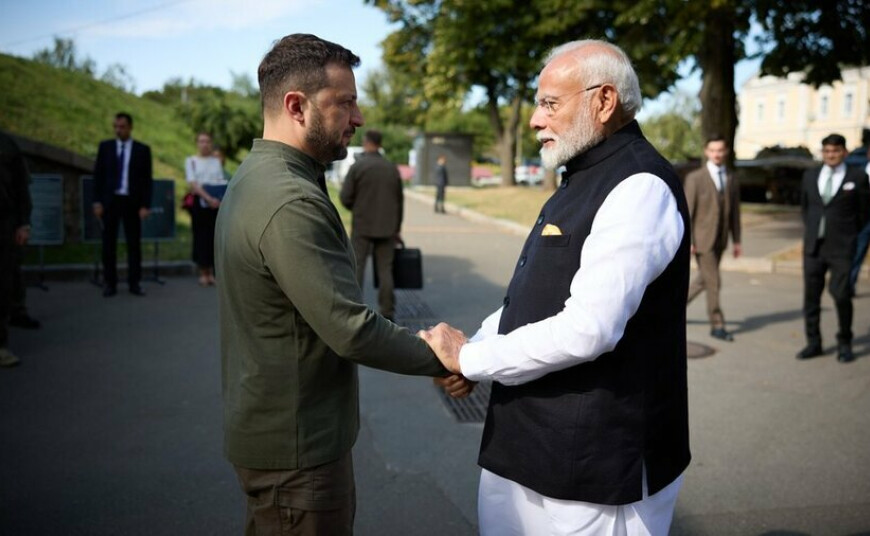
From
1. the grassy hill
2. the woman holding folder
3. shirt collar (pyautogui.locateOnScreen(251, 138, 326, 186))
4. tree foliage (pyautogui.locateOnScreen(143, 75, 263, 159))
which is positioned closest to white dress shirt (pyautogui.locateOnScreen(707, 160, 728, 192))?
the woman holding folder

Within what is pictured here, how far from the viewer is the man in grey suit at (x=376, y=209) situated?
28.0 feet

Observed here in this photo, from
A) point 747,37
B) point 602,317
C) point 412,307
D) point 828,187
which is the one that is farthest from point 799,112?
point 602,317

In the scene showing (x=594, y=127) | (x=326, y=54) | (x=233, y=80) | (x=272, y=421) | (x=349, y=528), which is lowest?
(x=349, y=528)

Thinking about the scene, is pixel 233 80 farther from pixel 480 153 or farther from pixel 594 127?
pixel 594 127

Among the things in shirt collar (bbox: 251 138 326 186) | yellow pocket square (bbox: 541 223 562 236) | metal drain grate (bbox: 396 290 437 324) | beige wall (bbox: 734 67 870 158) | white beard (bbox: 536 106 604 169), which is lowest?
metal drain grate (bbox: 396 290 437 324)

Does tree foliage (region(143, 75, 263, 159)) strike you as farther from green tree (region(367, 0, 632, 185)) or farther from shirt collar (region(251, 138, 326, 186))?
shirt collar (region(251, 138, 326, 186))

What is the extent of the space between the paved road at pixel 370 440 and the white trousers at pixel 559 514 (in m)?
1.53

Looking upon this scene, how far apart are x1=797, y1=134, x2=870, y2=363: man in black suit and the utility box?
33673 mm

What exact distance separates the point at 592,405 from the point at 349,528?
85 cm

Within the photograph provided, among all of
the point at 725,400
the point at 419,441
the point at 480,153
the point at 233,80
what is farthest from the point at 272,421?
the point at 480,153

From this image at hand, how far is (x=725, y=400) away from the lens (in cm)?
619

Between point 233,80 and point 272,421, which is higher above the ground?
point 233,80

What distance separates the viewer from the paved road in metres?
4.09

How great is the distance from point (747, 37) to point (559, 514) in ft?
63.3
